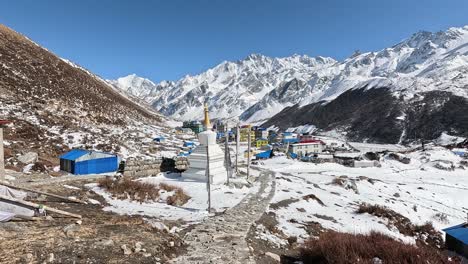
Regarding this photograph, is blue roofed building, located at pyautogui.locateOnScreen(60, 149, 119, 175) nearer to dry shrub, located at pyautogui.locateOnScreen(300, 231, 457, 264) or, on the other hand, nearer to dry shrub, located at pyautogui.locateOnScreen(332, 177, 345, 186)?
dry shrub, located at pyautogui.locateOnScreen(332, 177, 345, 186)

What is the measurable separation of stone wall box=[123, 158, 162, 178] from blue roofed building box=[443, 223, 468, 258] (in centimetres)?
1980

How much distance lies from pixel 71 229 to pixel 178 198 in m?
8.50

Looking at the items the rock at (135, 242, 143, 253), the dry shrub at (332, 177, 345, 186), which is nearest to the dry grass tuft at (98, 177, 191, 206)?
the rock at (135, 242, 143, 253)

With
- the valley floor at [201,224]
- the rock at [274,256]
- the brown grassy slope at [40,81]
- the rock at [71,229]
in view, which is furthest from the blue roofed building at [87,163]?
the brown grassy slope at [40,81]

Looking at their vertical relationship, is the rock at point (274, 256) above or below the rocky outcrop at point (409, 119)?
below

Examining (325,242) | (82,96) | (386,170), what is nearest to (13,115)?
(82,96)

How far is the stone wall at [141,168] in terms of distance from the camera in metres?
25.2

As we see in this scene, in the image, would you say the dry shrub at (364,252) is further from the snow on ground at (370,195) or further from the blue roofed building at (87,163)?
the blue roofed building at (87,163)

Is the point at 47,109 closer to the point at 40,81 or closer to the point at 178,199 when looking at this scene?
the point at 40,81

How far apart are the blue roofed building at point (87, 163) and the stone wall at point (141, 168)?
3852 millimetres

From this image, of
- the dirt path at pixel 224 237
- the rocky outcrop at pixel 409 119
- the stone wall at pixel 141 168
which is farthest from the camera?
the rocky outcrop at pixel 409 119

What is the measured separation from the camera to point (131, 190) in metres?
18.8

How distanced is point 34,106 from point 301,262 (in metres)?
54.5

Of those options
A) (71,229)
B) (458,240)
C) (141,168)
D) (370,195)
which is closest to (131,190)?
(141,168)
